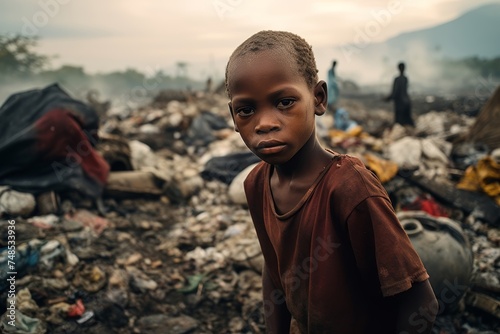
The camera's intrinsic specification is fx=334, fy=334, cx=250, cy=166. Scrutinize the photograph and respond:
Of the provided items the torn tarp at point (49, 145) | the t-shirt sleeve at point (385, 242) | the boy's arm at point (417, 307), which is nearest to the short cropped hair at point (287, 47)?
the t-shirt sleeve at point (385, 242)

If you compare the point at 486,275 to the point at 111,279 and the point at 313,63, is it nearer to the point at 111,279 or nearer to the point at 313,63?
the point at 313,63

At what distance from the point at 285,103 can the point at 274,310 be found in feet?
3.17

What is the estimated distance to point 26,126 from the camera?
4.44 meters

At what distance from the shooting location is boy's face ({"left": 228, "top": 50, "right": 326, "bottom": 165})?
91cm

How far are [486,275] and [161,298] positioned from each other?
3.16 meters

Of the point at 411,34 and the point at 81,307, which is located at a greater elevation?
the point at 411,34

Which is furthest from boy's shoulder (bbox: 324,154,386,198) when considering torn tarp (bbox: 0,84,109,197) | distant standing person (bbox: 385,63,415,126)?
distant standing person (bbox: 385,63,415,126)

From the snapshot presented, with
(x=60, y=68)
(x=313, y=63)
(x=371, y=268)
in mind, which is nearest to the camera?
(x=371, y=268)

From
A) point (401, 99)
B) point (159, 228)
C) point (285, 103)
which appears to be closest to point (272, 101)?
point (285, 103)

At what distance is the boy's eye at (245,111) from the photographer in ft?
3.14

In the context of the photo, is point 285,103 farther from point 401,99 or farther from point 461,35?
point 461,35

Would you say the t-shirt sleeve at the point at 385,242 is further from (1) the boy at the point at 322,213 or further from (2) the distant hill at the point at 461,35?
(2) the distant hill at the point at 461,35

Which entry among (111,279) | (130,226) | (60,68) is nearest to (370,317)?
(111,279)

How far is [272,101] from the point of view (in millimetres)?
918
